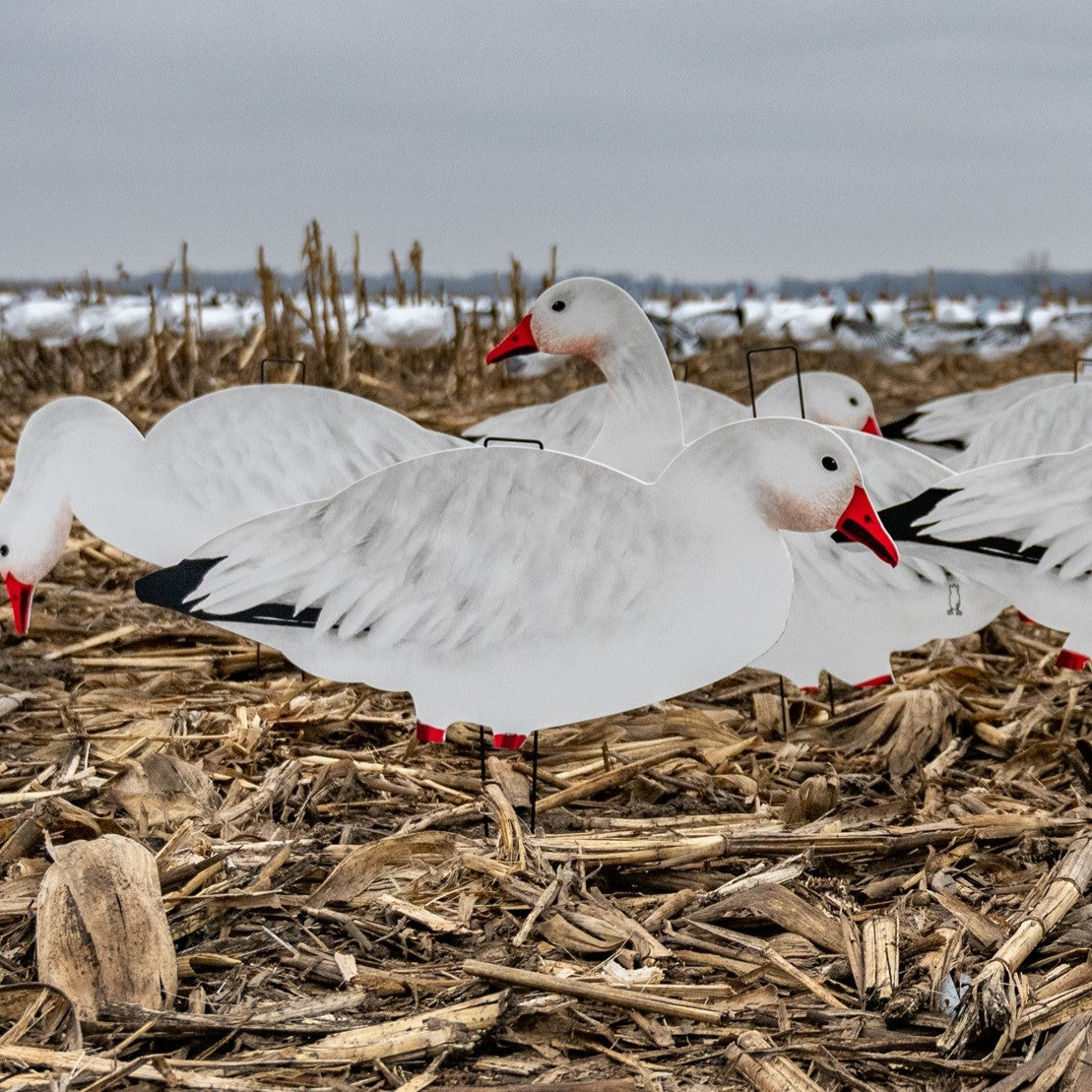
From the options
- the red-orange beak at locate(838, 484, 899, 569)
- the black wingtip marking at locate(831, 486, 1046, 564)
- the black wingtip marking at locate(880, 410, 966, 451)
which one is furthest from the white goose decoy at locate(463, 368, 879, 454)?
the red-orange beak at locate(838, 484, 899, 569)

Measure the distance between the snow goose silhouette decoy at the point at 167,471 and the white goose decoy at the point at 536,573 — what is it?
33.4 inches

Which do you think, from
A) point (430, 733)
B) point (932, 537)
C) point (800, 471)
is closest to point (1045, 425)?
point (932, 537)

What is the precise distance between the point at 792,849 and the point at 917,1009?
0.70 m

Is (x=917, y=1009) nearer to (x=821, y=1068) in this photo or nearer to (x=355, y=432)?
(x=821, y=1068)

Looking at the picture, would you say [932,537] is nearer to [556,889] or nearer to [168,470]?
[556,889]

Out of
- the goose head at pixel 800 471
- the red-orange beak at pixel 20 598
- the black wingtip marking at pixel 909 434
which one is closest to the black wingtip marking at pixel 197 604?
the red-orange beak at pixel 20 598

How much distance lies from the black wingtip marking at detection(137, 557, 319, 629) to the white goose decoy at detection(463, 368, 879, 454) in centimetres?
197

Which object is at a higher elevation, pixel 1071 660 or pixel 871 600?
pixel 871 600

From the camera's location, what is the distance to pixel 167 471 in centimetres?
405

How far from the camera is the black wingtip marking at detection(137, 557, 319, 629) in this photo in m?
3.14

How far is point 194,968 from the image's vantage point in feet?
8.94

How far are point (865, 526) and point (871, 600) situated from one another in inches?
47.0

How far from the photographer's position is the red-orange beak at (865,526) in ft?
9.80

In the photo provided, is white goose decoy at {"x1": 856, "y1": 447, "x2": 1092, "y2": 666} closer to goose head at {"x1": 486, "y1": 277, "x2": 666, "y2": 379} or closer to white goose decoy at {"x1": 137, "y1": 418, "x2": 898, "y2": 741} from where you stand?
white goose decoy at {"x1": 137, "y1": 418, "x2": 898, "y2": 741}
